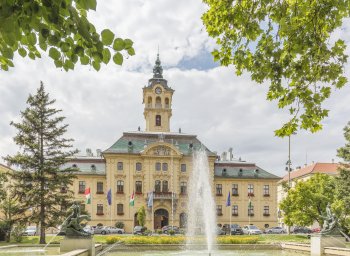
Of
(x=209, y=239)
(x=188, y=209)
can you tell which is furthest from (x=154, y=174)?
(x=209, y=239)

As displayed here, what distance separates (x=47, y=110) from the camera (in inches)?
1422

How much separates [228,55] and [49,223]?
93.8 feet

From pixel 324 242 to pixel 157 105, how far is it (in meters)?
52.1

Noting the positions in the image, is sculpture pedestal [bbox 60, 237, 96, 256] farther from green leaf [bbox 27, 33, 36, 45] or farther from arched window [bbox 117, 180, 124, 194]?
arched window [bbox 117, 180, 124, 194]

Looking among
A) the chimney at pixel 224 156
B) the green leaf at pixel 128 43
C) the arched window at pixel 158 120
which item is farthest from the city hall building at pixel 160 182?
the green leaf at pixel 128 43

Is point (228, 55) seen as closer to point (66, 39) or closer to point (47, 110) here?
point (66, 39)

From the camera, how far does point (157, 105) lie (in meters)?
70.1

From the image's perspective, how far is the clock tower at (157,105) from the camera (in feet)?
227

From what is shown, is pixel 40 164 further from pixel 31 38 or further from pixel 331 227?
pixel 31 38

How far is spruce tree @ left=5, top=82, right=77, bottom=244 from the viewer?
113 ft

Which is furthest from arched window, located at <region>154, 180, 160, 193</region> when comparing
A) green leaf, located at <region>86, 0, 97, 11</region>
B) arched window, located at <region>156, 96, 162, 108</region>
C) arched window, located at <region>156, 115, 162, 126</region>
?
green leaf, located at <region>86, 0, 97, 11</region>

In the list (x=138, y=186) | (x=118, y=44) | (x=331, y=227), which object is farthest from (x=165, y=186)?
(x=118, y=44)

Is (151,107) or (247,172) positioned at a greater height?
(151,107)

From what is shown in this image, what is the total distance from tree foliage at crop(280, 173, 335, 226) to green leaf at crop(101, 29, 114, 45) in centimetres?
3740
